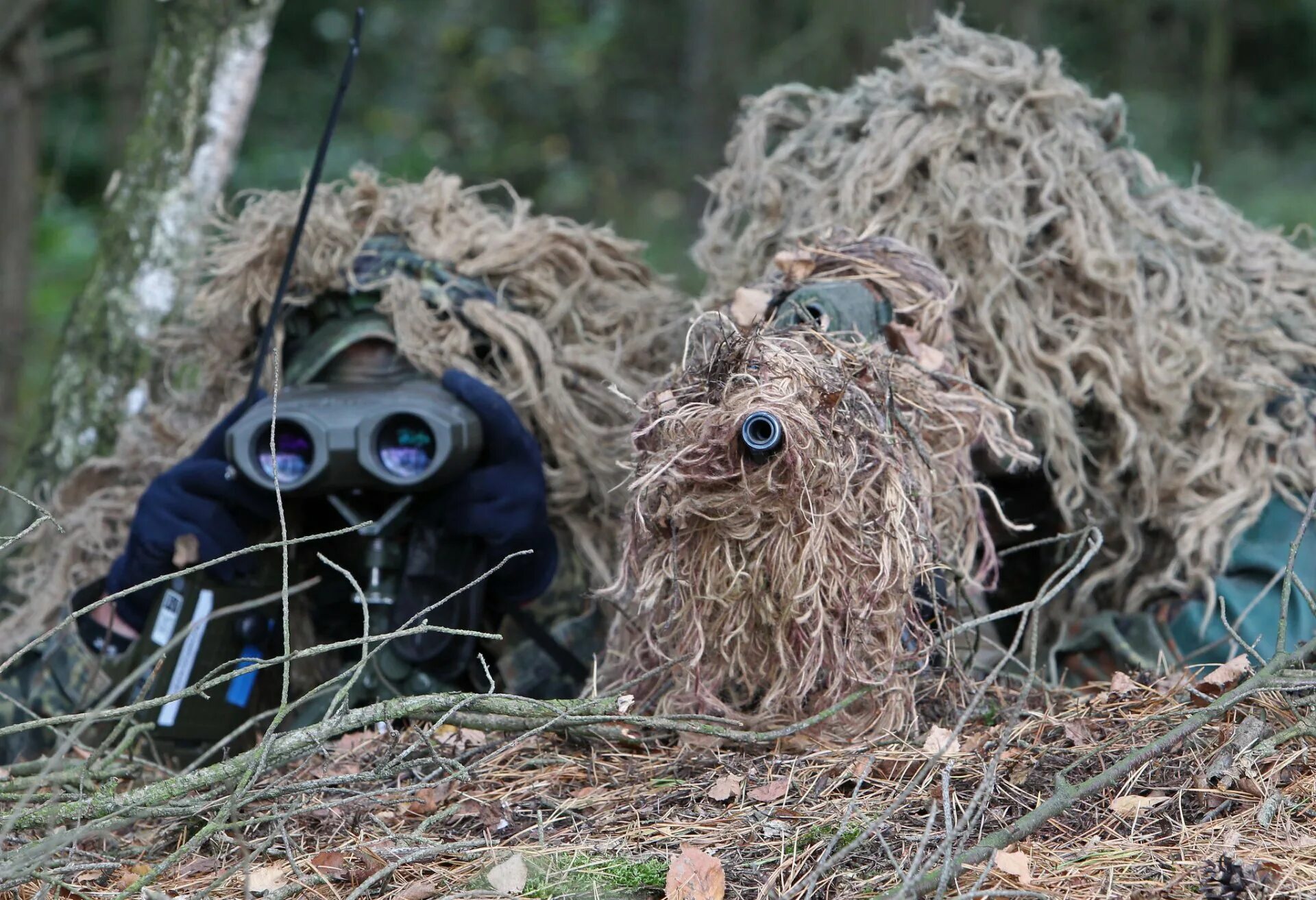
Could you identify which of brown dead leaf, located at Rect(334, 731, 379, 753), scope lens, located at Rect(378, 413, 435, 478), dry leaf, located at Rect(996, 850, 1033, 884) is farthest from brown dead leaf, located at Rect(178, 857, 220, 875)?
dry leaf, located at Rect(996, 850, 1033, 884)

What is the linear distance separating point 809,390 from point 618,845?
2.08ft

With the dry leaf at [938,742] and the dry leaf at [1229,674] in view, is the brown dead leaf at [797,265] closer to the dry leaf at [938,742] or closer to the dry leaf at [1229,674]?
the dry leaf at [938,742]

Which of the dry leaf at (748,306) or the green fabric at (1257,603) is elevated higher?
the dry leaf at (748,306)

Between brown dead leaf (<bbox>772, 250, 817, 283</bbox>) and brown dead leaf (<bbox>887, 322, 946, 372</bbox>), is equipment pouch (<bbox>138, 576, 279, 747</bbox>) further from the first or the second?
brown dead leaf (<bbox>887, 322, 946, 372</bbox>)

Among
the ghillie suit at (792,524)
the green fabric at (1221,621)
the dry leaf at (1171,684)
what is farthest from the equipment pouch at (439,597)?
the dry leaf at (1171,684)

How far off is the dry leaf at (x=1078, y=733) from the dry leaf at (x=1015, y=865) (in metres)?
0.32

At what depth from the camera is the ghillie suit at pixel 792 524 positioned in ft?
5.71

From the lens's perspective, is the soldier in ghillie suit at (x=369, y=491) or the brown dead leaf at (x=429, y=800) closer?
the brown dead leaf at (x=429, y=800)

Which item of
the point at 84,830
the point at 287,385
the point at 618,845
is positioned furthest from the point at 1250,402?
the point at 84,830

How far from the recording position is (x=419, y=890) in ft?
5.24

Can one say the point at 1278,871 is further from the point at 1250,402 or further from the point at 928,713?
the point at 1250,402

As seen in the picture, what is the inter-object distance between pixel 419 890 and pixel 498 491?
95cm

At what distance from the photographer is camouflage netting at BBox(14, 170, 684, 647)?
9.02 feet

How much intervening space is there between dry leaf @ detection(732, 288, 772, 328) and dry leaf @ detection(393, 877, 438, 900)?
0.93m
